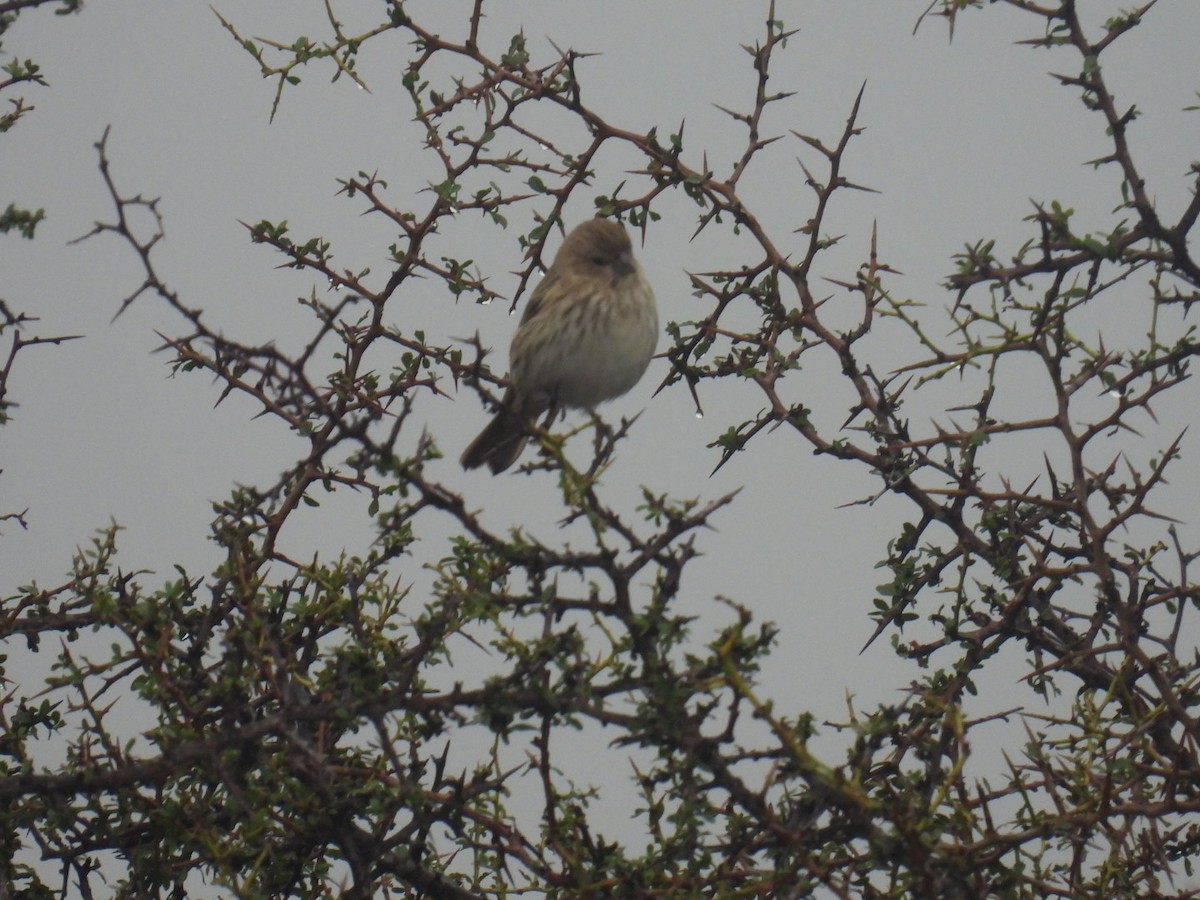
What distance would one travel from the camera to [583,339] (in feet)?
22.0

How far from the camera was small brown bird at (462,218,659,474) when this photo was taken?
A: 6688 millimetres

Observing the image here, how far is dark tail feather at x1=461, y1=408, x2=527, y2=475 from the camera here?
650 cm

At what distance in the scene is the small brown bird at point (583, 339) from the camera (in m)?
6.69

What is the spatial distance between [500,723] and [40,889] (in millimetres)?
1583

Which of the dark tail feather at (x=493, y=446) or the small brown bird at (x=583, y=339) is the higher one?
the small brown bird at (x=583, y=339)

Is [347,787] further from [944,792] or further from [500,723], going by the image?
[944,792]

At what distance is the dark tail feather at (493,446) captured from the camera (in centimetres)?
650

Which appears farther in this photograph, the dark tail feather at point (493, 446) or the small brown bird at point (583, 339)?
the small brown bird at point (583, 339)

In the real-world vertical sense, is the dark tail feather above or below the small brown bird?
below

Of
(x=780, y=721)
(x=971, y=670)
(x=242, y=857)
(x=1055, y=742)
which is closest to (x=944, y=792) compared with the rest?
(x=780, y=721)

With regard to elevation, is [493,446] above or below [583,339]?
below

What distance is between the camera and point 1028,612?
13.1ft

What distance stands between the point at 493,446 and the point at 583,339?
2.05 ft

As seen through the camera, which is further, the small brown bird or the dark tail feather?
the small brown bird
